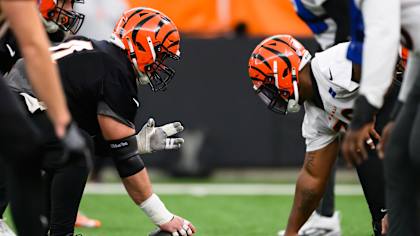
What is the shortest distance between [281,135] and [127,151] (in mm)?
4901

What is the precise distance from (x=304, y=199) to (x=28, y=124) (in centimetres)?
188

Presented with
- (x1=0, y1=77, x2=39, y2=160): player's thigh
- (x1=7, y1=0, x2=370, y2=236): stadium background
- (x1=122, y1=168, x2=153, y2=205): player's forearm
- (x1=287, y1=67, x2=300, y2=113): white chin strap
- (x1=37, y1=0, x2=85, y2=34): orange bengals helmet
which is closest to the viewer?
(x1=0, y1=77, x2=39, y2=160): player's thigh

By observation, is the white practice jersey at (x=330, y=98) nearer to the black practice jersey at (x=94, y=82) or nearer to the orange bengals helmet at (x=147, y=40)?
the orange bengals helmet at (x=147, y=40)

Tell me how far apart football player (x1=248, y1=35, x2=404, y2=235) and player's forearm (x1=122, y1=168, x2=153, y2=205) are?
2.65 feet

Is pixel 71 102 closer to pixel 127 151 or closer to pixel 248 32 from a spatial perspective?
pixel 127 151

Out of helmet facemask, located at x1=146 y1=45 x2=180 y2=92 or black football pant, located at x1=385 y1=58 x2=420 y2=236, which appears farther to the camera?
helmet facemask, located at x1=146 y1=45 x2=180 y2=92

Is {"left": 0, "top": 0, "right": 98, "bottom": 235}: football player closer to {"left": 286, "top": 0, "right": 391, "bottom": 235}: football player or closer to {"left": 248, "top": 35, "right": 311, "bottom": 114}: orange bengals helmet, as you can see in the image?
{"left": 248, "top": 35, "right": 311, "bottom": 114}: orange bengals helmet

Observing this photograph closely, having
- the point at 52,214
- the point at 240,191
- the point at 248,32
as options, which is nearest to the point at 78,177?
the point at 52,214

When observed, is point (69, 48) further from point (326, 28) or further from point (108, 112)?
point (326, 28)

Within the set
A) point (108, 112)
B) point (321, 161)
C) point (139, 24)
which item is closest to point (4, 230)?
point (108, 112)

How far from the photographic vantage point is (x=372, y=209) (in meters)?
5.39

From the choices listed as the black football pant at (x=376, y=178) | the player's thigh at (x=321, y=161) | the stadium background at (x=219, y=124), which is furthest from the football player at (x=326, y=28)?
the stadium background at (x=219, y=124)

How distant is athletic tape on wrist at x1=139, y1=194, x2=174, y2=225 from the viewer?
5066 mm

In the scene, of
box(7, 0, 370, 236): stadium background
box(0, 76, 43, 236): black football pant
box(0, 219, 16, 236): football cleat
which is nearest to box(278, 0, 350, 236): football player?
box(0, 219, 16, 236): football cleat
